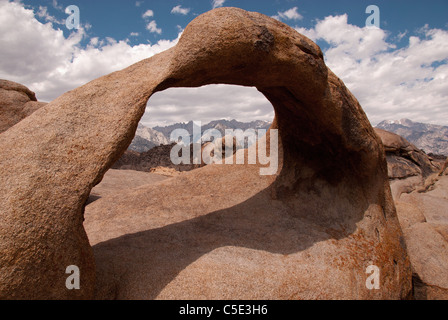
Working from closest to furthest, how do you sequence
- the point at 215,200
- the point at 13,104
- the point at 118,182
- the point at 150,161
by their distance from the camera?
the point at 215,200 < the point at 13,104 < the point at 118,182 < the point at 150,161

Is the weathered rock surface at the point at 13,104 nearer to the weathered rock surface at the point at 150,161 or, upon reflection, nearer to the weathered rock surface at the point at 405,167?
the weathered rock surface at the point at 405,167

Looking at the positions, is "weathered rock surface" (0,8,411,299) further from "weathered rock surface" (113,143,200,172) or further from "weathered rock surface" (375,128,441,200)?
"weathered rock surface" (113,143,200,172)

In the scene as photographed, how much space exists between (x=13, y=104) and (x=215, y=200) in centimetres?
352

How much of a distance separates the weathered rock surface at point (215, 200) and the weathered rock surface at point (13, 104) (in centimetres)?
189

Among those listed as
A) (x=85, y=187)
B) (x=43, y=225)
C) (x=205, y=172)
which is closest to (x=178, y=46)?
(x=85, y=187)

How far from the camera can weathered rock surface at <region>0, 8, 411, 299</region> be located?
1883 mm

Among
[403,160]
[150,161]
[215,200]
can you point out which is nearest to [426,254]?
[215,200]

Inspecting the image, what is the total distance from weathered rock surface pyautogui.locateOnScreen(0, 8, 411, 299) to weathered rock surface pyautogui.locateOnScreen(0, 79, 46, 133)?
74.3 inches

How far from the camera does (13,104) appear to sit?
187 inches

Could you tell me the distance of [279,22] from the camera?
3045mm
